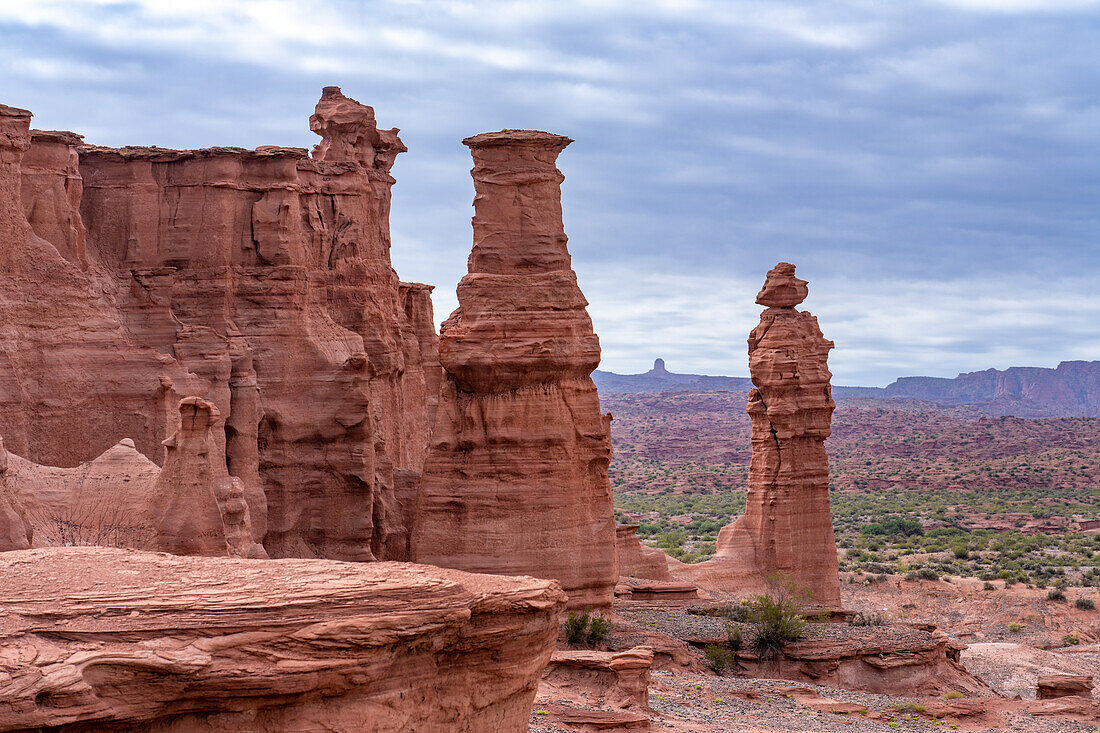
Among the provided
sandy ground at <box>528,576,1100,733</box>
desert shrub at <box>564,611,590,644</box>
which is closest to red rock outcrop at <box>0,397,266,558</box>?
sandy ground at <box>528,576,1100,733</box>

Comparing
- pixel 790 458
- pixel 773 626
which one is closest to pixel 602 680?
pixel 773 626

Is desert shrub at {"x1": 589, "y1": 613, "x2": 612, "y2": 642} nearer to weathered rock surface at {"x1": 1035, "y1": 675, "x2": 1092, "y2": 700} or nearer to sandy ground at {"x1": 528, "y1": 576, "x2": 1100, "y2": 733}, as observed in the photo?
sandy ground at {"x1": 528, "y1": 576, "x2": 1100, "y2": 733}

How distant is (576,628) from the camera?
33656 millimetres

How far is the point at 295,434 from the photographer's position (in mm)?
34969

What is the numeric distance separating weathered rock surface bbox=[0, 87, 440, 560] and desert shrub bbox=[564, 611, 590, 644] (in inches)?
192

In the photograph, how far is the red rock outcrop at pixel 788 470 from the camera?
166ft

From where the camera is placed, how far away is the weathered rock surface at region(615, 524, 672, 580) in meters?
49.7

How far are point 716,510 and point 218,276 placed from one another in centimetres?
7228

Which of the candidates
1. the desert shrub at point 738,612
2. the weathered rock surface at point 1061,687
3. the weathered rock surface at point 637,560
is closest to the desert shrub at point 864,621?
the desert shrub at point 738,612

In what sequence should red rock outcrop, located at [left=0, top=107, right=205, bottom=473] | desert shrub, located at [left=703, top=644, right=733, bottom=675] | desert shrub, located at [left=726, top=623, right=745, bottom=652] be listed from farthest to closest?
desert shrub, located at [left=726, top=623, right=745, bottom=652] < desert shrub, located at [left=703, top=644, right=733, bottom=675] < red rock outcrop, located at [left=0, top=107, right=205, bottom=473]

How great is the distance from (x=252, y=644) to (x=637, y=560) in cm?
3818

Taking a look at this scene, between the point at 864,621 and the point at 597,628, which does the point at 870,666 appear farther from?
the point at 864,621

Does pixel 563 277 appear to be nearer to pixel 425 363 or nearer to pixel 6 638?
pixel 425 363

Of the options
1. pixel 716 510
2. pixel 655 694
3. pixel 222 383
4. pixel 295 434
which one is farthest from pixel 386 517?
pixel 716 510
